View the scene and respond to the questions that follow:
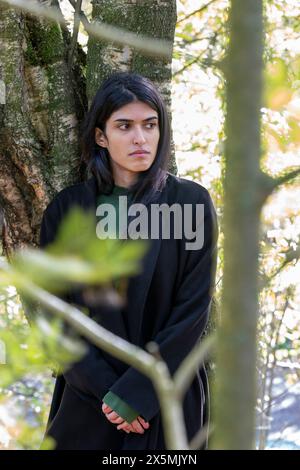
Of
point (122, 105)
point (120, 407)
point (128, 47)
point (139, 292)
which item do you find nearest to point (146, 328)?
point (139, 292)

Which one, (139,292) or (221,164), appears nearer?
(139,292)

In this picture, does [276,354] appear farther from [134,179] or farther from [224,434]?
[224,434]

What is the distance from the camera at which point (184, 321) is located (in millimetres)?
2330

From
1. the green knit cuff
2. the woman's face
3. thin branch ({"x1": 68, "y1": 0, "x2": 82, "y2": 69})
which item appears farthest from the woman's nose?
the green knit cuff

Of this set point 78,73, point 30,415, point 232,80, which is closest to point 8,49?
point 78,73

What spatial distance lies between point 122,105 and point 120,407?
88 cm

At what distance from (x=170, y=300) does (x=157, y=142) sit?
0.47 meters

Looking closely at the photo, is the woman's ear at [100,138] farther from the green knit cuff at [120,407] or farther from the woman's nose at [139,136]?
the green knit cuff at [120,407]

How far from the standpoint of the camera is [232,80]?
2.38ft

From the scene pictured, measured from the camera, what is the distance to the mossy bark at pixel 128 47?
2.65 m

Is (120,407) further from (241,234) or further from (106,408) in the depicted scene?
(241,234)

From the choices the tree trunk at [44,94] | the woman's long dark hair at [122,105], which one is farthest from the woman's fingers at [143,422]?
the tree trunk at [44,94]

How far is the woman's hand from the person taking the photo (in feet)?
7.59

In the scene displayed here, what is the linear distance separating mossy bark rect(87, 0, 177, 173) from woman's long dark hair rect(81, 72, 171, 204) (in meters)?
0.11
